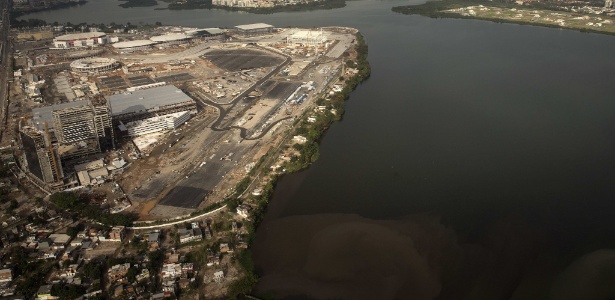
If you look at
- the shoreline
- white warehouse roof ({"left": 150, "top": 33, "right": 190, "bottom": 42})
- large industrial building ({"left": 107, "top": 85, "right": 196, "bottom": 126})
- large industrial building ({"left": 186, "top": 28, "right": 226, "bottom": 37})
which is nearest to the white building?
large industrial building ({"left": 107, "top": 85, "right": 196, "bottom": 126})

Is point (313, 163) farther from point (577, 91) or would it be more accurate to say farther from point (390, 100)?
point (577, 91)

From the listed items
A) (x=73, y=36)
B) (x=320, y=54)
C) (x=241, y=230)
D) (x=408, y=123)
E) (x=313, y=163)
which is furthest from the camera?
(x=73, y=36)

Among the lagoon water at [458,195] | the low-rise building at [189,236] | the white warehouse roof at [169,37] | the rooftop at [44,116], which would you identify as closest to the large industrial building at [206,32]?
the white warehouse roof at [169,37]

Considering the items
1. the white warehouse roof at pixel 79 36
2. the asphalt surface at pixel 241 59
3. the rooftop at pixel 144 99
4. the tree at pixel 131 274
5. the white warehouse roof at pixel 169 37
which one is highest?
the white warehouse roof at pixel 79 36

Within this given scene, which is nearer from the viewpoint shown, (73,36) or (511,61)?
(511,61)

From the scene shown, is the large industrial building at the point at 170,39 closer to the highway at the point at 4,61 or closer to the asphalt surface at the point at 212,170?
the highway at the point at 4,61

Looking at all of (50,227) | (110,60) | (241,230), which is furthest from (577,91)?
(110,60)
